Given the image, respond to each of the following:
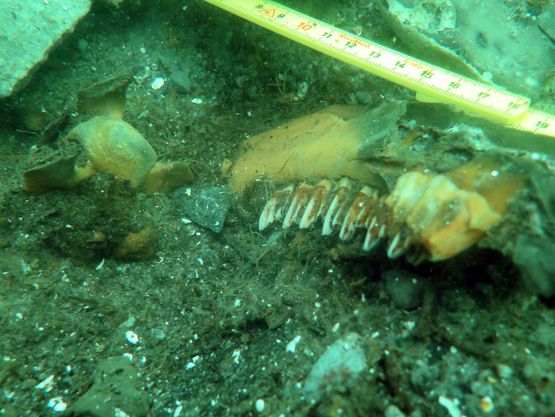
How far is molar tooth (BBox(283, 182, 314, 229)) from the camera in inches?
100

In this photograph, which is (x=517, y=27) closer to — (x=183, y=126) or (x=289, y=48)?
(x=289, y=48)

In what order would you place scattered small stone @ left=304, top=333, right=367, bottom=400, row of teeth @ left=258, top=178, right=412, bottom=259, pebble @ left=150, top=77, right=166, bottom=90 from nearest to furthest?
scattered small stone @ left=304, top=333, right=367, bottom=400
row of teeth @ left=258, top=178, right=412, bottom=259
pebble @ left=150, top=77, right=166, bottom=90

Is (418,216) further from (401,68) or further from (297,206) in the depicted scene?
(401,68)

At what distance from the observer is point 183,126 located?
3.15 meters

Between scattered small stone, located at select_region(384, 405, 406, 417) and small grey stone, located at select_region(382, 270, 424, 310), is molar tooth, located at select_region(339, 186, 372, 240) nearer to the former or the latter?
small grey stone, located at select_region(382, 270, 424, 310)

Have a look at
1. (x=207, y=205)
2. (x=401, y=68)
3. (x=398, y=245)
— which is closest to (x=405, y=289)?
(x=398, y=245)

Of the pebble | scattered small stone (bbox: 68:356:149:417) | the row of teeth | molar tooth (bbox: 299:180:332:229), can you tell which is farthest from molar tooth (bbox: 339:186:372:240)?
the pebble

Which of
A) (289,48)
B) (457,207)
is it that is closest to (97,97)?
(289,48)

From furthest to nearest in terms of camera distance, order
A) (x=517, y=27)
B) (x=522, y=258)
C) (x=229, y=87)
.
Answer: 1. (x=229, y=87)
2. (x=517, y=27)
3. (x=522, y=258)

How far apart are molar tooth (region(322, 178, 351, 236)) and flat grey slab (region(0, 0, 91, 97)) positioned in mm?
2356

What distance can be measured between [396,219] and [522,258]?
527 mm

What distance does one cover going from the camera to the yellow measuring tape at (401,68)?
2.55m

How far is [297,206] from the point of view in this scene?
8.41ft

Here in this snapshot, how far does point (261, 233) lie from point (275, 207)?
24 cm
